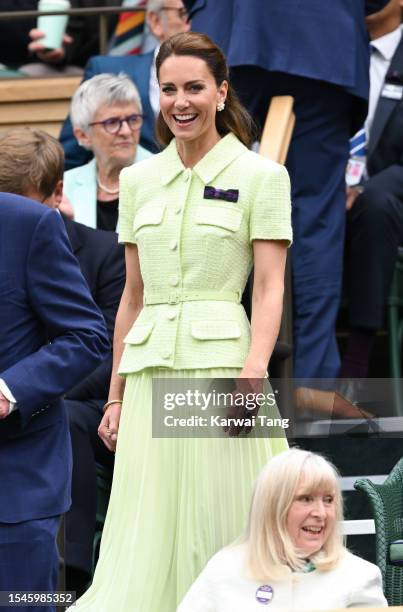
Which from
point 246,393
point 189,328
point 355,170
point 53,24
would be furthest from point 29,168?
point 53,24

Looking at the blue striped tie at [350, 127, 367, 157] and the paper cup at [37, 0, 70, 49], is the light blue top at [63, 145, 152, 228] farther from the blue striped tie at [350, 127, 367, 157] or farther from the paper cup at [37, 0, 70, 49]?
the paper cup at [37, 0, 70, 49]

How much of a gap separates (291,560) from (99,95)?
3657mm

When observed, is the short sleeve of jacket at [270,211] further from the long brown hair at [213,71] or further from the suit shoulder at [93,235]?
the suit shoulder at [93,235]

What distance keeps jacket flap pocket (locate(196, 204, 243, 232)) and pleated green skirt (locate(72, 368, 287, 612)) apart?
429mm

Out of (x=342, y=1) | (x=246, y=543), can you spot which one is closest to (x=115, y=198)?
(x=342, y=1)

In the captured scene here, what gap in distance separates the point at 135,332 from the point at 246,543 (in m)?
0.77

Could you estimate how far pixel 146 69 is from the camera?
8.57 meters

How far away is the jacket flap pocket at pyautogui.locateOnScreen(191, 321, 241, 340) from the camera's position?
512cm

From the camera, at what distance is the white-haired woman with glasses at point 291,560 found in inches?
186

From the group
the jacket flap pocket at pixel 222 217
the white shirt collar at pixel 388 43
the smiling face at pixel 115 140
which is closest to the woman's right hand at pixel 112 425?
the jacket flap pocket at pixel 222 217

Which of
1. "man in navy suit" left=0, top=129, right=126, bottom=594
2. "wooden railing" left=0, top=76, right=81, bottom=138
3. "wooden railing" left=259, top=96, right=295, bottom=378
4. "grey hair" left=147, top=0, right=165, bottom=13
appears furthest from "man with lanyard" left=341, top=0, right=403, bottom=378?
"wooden railing" left=0, top=76, right=81, bottom=138

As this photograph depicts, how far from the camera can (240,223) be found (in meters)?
5.19

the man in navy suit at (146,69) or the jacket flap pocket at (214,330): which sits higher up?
the jacket flap pocket at (214,330)

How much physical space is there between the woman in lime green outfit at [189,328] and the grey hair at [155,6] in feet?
11.4
